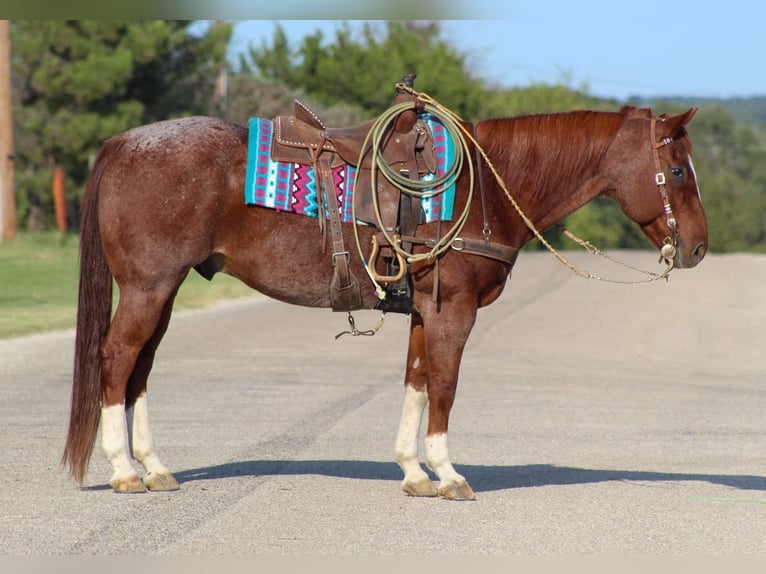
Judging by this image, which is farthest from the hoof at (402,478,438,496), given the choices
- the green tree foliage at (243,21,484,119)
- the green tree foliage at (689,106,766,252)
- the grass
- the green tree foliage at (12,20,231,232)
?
the green tree foliage at (689,106,766,252)

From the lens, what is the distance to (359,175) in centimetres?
673

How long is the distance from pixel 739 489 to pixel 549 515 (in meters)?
1.46

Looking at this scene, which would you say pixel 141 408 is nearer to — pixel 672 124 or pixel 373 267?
pixel 373 267

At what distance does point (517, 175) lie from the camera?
6941 millimetres

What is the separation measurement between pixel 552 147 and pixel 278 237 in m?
1.61

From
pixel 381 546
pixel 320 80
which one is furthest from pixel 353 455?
pixel 320 80

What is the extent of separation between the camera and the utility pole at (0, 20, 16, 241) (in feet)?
90.6

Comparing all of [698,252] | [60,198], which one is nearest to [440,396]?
[698,252]

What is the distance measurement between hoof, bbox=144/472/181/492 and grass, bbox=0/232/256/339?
828 centimetres

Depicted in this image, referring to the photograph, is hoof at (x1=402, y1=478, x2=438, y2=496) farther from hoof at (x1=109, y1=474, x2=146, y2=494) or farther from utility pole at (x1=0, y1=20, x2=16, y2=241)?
utility pole at (x1=0, y1=20, x2=16, y2=241)

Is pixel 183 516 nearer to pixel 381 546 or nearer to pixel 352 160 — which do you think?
pixel 381 546

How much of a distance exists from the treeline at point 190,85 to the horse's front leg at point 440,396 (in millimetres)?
28055

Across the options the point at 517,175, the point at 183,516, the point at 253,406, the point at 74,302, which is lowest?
the point at 74,302

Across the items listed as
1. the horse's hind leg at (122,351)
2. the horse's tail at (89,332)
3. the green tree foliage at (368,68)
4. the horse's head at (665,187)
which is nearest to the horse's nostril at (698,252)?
the horse's head at (665,187)
